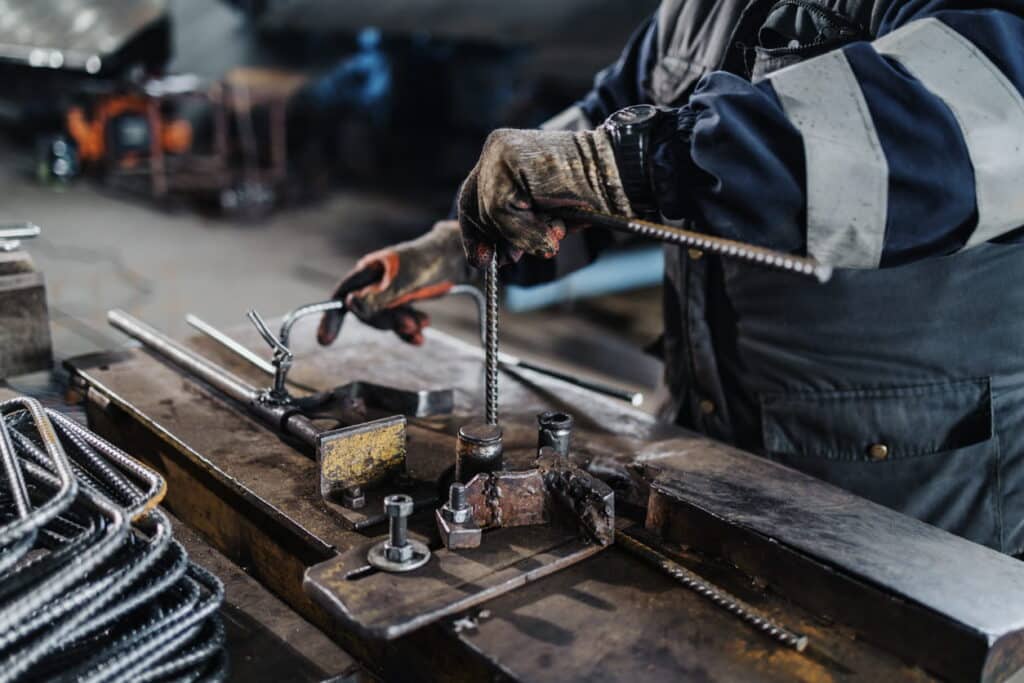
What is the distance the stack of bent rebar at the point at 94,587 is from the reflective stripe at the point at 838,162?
713 millimetres

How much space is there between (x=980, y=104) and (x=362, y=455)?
0.79 meters

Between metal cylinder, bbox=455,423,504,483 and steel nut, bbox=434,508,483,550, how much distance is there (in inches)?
3.8

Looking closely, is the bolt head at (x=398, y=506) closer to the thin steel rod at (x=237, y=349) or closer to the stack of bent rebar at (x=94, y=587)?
the stack of bent rebar at (x=94, y=587)

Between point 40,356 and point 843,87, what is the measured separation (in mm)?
1315

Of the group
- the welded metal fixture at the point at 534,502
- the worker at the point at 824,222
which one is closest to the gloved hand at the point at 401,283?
the worker at the point at 824,222

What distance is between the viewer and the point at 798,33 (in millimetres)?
1323

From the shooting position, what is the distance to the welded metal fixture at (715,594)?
2.89ft

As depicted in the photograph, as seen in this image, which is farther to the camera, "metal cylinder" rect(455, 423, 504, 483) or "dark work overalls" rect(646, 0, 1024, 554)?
"dark work overalls" rect(646, 0, 1024, 554)

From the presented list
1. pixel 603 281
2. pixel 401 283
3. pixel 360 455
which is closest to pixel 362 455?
pixel 360 455

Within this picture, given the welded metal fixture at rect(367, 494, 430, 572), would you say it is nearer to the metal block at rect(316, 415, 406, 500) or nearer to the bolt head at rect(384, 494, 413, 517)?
the bolt head at rect(384, 494, 413, 517)

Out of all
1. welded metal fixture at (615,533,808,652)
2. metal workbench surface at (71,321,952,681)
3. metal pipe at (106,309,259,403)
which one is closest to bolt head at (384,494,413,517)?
metal workbench surface at (71,321,952,681)

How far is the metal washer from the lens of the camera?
94cm

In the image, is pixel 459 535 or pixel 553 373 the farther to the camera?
pixel 553 373

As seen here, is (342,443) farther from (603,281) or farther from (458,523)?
(603,281)
